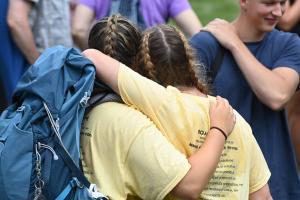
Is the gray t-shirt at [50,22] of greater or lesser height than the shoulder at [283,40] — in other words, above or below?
below

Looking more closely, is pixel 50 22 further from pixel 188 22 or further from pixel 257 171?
pixel 257 171

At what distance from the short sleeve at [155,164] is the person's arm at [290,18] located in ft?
7.83

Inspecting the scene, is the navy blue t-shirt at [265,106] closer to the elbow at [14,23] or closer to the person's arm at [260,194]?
the person's arm at [260,194]

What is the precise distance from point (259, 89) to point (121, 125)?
1.21 meters

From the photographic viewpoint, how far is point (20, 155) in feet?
9.38


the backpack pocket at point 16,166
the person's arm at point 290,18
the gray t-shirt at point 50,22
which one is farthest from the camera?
the gray t-shirt at point 50,22

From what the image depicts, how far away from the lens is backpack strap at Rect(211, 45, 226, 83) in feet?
13.0

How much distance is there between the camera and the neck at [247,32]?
4102 millimetres

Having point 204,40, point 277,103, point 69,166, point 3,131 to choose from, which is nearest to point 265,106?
point 277,103

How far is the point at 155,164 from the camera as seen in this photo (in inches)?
112

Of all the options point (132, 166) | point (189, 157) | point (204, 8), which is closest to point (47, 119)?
point (132, 166)

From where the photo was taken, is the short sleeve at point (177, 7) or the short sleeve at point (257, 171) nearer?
the short sleeve at point (257, 171)

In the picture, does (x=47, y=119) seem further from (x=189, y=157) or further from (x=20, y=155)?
(x=189, y=157)

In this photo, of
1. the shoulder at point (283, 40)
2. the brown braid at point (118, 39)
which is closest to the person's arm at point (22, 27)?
the shoulder at point (283, 40)
